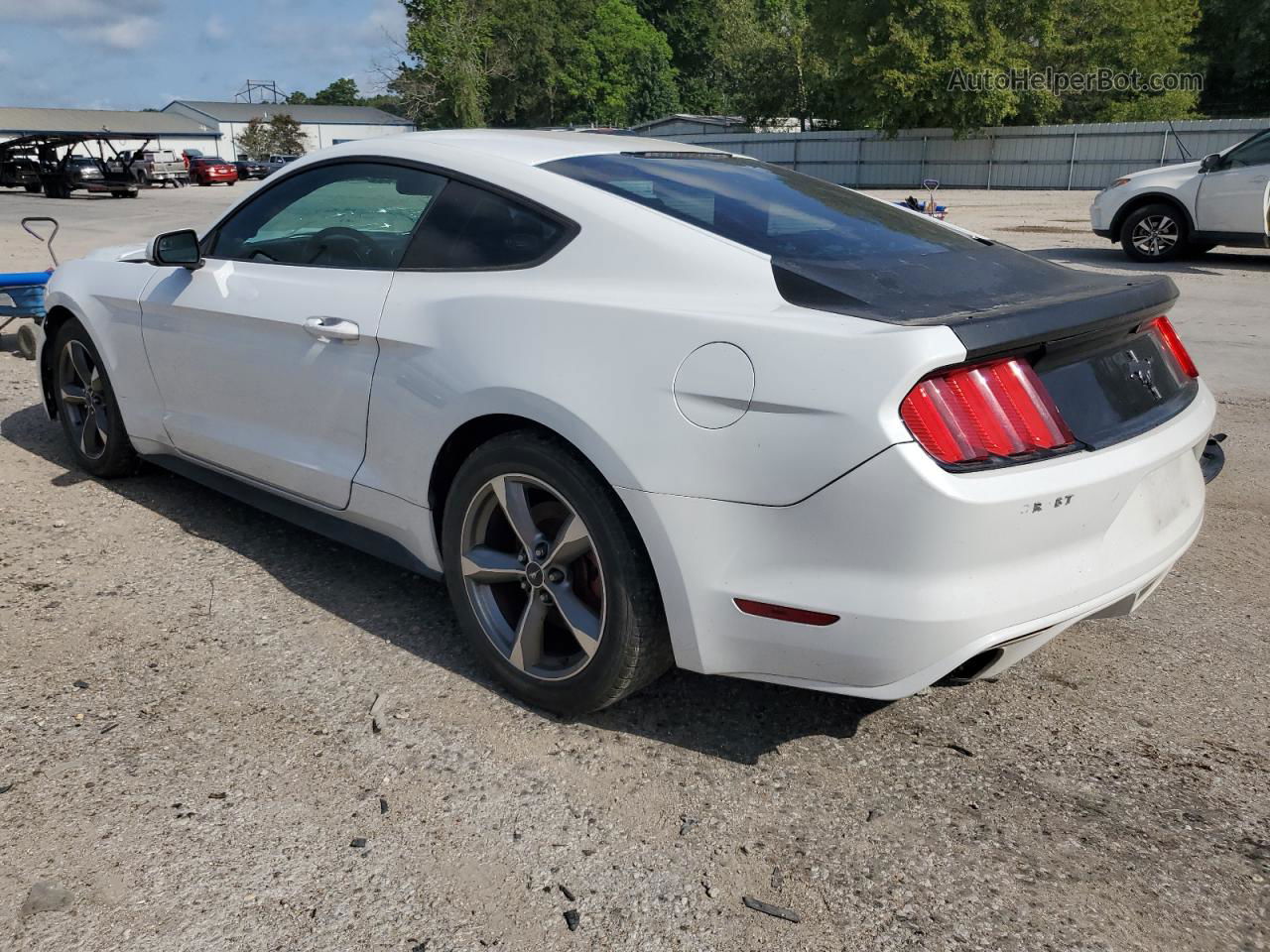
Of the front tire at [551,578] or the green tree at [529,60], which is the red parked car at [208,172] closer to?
the green tree at [529,60]

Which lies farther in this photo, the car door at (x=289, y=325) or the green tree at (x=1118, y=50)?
the green tree at (x=1118, y=50)

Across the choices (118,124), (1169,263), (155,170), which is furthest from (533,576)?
(118,124)

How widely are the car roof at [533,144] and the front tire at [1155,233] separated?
1114cm

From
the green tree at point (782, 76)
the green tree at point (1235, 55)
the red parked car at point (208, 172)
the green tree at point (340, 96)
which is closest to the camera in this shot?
the red parked car at point (208, 172)

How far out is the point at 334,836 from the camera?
2.43 m

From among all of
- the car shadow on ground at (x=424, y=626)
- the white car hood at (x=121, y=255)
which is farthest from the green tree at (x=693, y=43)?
the car shadow on ground at (x=424, y=626)

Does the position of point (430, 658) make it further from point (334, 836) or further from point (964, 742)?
point (964, 742)

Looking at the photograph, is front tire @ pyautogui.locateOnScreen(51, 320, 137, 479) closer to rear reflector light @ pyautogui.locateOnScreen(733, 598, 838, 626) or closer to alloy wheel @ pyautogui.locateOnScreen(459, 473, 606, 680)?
alloy wheel @ pyautogui.locateOnScreen(459, 473, 606, 680)

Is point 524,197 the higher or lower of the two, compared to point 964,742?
higher

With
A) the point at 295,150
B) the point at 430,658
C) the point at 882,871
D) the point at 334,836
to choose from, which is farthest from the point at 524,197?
the point at 295,150

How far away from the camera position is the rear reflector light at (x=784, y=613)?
2350mm

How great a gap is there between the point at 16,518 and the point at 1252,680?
464 centimetres

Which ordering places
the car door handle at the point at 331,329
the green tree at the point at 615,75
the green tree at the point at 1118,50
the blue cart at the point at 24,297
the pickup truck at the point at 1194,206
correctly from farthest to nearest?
the green tree at the point at 615,75 → the green tree at the point at 1118,50 → the pickup truck at the point at 1194,206 → the blue cart at the point at 24,297 → the car door handle at the point at 331,329

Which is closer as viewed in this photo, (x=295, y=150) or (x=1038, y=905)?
(x=1038, y=905)
